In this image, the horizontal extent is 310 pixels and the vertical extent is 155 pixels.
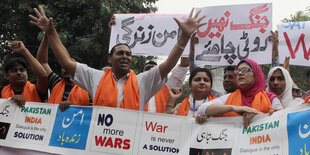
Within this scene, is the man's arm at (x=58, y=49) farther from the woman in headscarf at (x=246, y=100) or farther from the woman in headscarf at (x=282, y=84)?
the woman in headscarf at (x=282, y=84)

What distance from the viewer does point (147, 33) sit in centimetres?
512

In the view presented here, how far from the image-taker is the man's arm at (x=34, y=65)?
154 inches

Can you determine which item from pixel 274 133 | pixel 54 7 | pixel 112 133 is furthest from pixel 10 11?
pixel 274 133

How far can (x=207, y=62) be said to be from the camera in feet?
15.5

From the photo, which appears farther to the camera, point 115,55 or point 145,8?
point 145,8

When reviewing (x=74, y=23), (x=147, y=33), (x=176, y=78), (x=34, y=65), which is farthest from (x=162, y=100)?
(x=74, y=23)

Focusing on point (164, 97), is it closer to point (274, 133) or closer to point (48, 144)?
point (48, 144)

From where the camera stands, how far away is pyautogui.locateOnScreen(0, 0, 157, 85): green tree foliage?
388 inches

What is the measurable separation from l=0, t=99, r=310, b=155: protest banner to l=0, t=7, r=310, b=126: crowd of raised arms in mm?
109

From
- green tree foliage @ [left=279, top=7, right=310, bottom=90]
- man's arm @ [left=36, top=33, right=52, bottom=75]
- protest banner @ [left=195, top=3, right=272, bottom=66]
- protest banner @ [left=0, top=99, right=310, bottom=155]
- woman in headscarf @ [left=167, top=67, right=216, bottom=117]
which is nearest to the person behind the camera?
protest banner @ [left=0, top=99, right=310, bottom=155]

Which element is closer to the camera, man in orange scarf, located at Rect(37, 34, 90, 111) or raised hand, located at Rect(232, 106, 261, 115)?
raised hand, located at Rect(232, 106, 261, 115)

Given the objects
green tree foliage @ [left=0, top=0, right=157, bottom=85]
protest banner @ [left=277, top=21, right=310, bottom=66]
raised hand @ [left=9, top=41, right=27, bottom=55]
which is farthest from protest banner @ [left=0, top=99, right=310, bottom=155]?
green tree foliage @ [left=0, top=0, right=157, bottom=85]

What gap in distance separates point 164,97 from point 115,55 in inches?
41.5

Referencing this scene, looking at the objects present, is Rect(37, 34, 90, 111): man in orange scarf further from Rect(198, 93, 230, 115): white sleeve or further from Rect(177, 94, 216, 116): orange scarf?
Rect(198, 93, 230, 115): white sleeve
